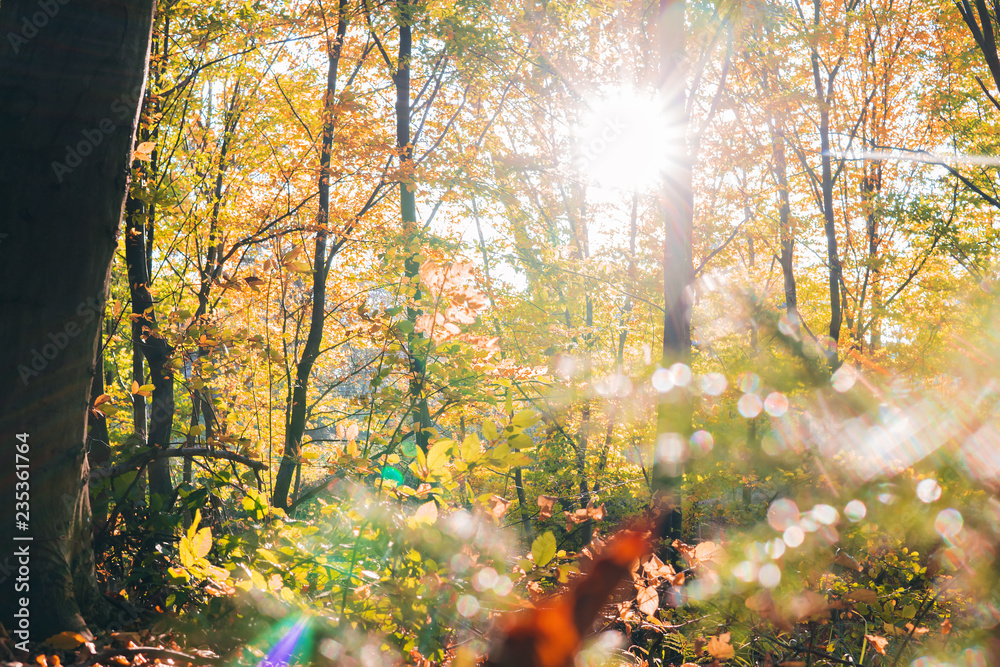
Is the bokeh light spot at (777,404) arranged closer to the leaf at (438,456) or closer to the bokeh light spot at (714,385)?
the bokeh light spot at (714,385)

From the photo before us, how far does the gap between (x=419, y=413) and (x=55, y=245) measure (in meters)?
1.26

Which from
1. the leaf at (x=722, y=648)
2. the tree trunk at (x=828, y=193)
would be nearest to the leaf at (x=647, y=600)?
the leaf at (x=722, y=648)

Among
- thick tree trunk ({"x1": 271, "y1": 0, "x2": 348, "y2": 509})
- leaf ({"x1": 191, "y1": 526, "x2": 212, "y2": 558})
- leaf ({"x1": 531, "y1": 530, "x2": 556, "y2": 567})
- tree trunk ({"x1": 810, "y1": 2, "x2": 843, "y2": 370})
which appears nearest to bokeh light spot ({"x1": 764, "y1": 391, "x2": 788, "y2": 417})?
leaf ({"x1": 531, "y1": 530, "x2": 556, "y2": 567})

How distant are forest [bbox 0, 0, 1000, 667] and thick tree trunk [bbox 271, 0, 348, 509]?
0.19ft

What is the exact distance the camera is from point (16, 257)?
1554 mm

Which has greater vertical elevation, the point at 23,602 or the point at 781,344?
the point at 781,344

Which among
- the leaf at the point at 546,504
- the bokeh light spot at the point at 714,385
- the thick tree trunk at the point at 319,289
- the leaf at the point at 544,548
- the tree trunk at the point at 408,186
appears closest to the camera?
the leaf at the point at 544,548

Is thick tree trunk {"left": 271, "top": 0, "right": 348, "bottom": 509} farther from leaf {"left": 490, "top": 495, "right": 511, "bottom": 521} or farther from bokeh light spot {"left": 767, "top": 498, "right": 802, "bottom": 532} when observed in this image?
bokeh light spot {"left": 767, "top": 498, "right": 802, "bottom": 532}

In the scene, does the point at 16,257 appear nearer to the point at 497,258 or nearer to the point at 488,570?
the point at 488,570

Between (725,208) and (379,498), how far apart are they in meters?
8.52

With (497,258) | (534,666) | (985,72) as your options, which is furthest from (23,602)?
(985,72)

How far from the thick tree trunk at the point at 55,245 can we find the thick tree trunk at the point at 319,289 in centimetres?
121

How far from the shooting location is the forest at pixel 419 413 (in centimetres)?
150

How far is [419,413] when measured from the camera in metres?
2.29
